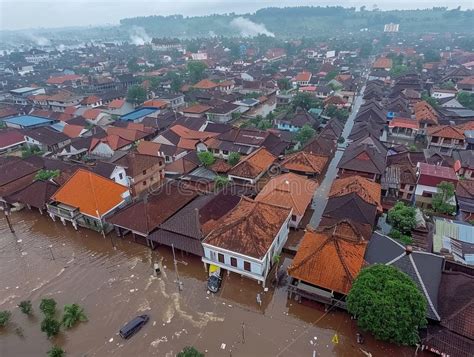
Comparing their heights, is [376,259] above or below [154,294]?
above

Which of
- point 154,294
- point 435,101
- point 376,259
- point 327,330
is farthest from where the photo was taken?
point 435,101

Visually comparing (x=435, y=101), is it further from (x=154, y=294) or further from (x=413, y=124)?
(x=154, y=294)

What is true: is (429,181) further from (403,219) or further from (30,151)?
(30,151)

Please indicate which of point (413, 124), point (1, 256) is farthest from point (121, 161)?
point (413, 124)

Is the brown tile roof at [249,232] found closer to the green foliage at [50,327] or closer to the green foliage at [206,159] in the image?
the green foliage at [50,327]

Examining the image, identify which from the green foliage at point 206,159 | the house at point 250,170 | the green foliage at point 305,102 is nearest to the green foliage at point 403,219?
the house at point 250,170

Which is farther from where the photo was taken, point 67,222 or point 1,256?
point 67,222

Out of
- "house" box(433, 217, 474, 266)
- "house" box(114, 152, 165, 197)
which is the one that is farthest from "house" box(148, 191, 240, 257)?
"house" box(433, 217, 474, 266)
